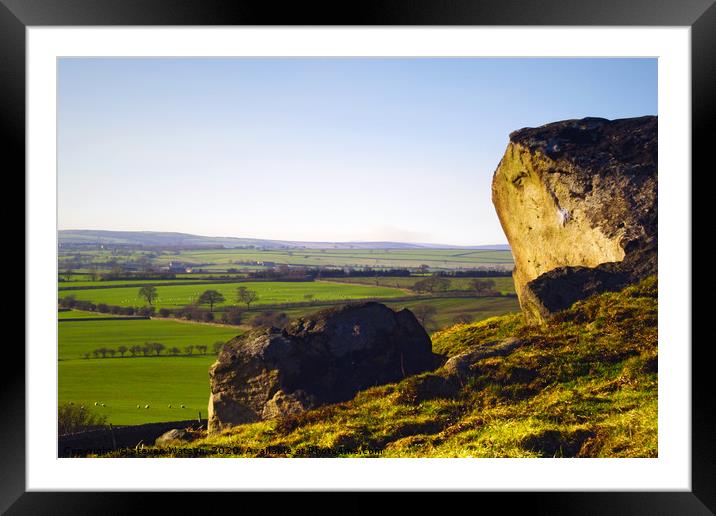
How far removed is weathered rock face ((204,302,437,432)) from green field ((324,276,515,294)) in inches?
368

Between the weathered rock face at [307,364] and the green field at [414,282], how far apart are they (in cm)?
934

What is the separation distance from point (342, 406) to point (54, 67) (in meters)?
6.24

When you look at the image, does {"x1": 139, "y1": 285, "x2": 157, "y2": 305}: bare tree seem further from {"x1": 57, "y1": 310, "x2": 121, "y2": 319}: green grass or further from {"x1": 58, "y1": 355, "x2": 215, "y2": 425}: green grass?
{"x1": 58, "y1": 355, "x2": 215, "y2": 425}: green grass

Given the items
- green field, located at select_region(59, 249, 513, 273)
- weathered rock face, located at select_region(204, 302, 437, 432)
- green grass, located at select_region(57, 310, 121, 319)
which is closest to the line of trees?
green grass, located at select_region(57, 310, 121, 319)

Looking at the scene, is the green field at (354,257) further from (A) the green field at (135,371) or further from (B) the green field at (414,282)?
(A) the green field at (135,371)

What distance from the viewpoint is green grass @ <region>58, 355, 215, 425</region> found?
1238 centimetres

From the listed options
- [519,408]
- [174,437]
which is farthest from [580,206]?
[174,437]

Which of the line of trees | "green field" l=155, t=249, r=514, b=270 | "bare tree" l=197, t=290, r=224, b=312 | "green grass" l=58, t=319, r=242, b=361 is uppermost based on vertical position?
"green field" l=155, t=249, r=514, b=270

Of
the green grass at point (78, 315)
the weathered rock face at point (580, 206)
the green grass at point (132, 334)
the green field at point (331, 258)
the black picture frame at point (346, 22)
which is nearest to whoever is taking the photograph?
the black picture frame at point (346, 22)

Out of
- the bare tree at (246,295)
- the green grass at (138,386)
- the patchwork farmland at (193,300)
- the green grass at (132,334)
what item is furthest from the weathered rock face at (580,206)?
the green grass at (132,334)

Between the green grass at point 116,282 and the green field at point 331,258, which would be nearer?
the green grass at point 116,282

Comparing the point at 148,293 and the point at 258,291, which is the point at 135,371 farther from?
the point at 258,291

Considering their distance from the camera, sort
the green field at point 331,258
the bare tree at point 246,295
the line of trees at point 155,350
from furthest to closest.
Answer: the bare tree at point 246,295 < the green field at point 331,258 < the line of trees at point 155,350

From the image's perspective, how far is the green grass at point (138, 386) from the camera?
12.4m
